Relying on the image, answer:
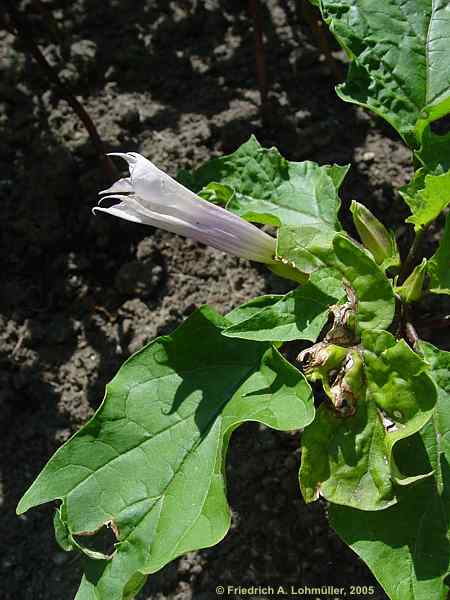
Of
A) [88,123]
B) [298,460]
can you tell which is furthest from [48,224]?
[298,460]

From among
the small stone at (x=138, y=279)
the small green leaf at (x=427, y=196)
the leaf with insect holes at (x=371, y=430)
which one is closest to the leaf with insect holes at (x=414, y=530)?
the leaf with insect holes at (x=371, y=430)

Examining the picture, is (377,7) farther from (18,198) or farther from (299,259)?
(18,198)

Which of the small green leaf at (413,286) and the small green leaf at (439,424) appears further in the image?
the small green leaf at (413,286)

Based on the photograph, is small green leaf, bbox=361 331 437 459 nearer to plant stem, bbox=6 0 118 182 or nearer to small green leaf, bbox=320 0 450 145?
small green leaf, bbox=320 0 450 145

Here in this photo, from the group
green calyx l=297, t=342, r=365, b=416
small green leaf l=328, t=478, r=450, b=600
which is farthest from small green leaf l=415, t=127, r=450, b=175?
small green leaf l=328, t=478, r=450, b=600

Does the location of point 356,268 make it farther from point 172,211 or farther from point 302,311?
point 172,211

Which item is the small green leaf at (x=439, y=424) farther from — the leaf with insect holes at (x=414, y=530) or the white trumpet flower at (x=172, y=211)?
the white trumpet flower at (x=172, y=211)

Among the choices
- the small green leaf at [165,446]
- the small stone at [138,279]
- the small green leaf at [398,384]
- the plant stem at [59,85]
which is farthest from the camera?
the small stone at [138,279]
